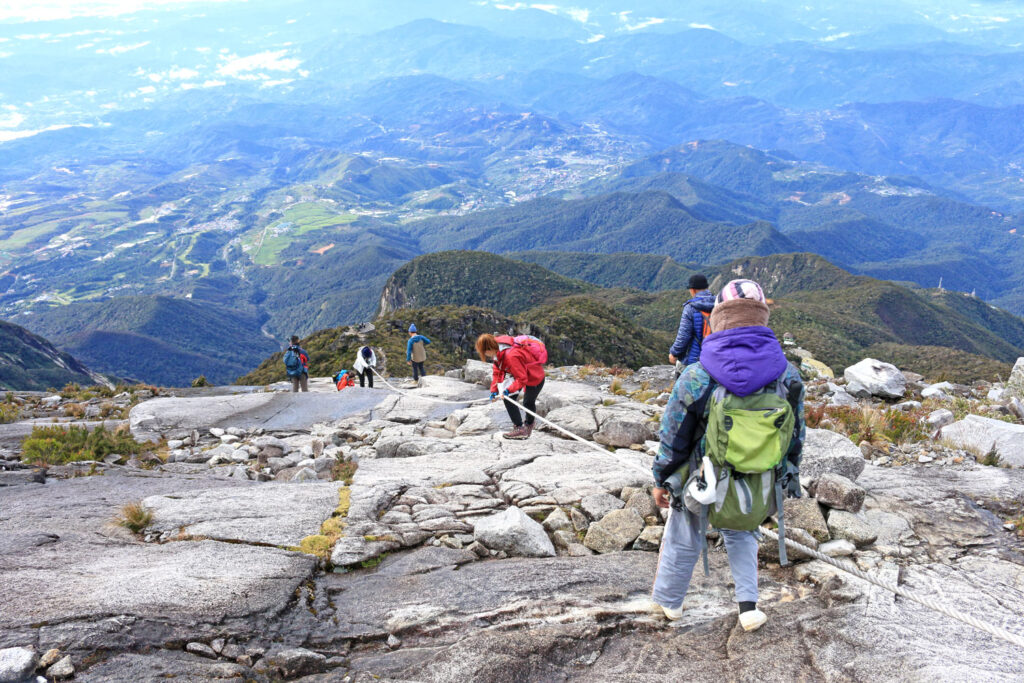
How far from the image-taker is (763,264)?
184m

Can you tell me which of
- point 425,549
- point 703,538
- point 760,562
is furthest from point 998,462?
point 425,549

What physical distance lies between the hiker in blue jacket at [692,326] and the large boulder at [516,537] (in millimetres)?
4111

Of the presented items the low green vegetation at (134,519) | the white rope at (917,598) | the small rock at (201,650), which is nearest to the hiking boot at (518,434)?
the white rope at (917,598)

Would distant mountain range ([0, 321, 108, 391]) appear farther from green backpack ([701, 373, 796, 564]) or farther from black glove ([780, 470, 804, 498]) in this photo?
black glove ([780, 470, 804, 498])

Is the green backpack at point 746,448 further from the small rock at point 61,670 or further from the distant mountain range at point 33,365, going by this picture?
the distant mountain range at point 33,365

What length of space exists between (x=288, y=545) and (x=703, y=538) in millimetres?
4567

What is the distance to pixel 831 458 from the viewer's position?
782 centimetres

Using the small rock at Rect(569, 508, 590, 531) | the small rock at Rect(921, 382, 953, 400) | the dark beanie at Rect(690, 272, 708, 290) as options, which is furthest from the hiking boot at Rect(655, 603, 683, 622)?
the small rock at Rect(921, 382, 953, 400)

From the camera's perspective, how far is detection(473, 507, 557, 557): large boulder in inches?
254

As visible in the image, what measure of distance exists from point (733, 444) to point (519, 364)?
6477 mm

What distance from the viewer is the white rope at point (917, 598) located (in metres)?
4.39

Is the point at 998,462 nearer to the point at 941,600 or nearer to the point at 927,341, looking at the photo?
the point at 941,600

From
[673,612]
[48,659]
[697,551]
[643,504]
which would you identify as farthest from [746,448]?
[48,659]

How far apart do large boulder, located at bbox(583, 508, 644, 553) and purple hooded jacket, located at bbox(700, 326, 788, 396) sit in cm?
304
